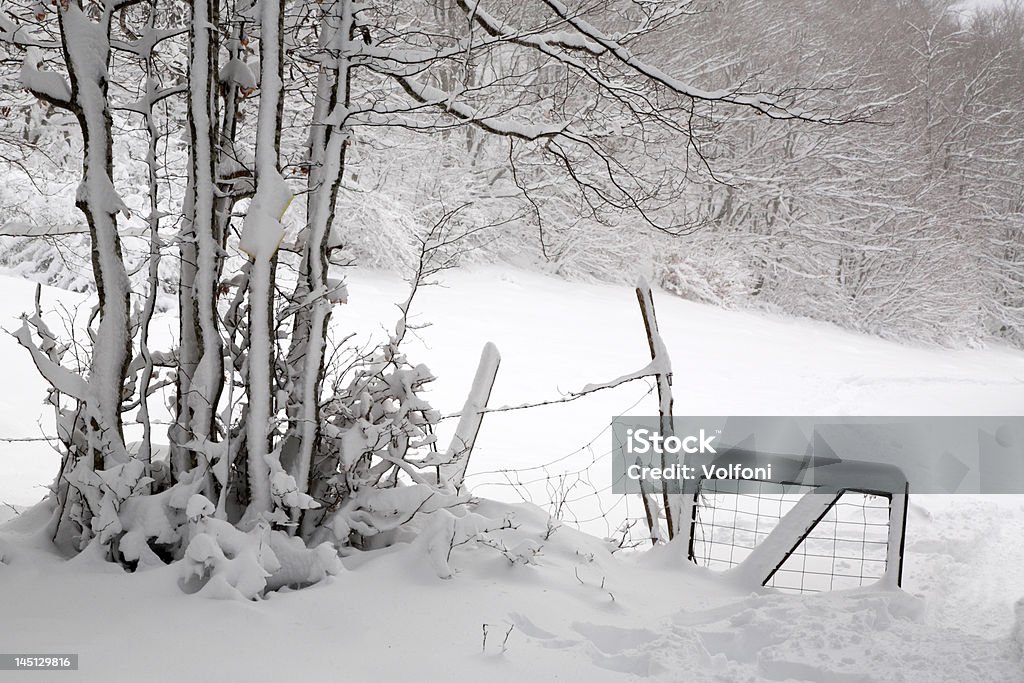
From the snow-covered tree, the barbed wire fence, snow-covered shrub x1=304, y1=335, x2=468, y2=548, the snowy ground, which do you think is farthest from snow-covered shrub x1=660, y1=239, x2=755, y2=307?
snow-covered shrub x1=304, y1=335, x2=468, y2=548

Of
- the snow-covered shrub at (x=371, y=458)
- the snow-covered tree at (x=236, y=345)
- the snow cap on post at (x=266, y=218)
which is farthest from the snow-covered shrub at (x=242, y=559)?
the snow cap on post at (x=266, y=218)

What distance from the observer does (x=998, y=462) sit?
7.04 metres

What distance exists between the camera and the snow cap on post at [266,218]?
2.36 meters

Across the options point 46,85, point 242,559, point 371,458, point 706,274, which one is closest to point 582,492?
point 371,458

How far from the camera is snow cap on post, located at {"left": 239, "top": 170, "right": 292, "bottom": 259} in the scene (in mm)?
2361

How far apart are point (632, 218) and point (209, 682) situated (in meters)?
14.9

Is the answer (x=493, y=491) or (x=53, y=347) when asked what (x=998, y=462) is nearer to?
(x=493, y=491)

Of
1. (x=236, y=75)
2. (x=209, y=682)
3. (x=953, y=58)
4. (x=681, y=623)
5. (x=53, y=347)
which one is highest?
(x=953, y=58)

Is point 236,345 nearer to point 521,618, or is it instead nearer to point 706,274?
point 521,618

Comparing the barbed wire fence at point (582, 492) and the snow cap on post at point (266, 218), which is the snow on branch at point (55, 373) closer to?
the snow cap on post at point (266, 218)

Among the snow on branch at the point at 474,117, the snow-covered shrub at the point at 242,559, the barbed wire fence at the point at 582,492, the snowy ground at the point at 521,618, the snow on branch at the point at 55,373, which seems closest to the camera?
the snowy ground at the point at 521,618

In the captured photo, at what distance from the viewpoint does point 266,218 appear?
2365 mm

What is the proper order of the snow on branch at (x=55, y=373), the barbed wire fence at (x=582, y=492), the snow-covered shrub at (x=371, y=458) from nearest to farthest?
the snow on branch at (x=55, y=373)
the snow-covered shrub at (x=371, y=458)
the barbed wire fence at (x=582, y=492)

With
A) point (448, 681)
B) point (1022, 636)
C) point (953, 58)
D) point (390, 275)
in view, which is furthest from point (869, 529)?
point (953, 58)
